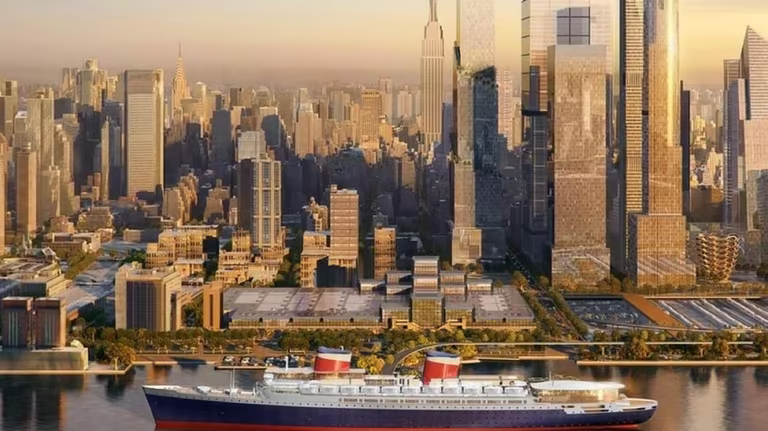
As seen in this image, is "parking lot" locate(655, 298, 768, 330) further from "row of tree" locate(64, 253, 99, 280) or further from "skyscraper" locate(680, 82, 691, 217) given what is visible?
"row of tree" locate(64, 253, 99, 280)

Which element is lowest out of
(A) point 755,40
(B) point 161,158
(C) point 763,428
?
(C) point 763,428

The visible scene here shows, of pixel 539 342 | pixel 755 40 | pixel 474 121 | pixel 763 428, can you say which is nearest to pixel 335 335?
pixel 539 342

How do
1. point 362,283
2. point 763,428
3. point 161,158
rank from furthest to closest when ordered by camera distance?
point 161,158, point 362,283, point 763,428

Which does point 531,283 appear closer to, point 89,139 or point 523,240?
point 523,240

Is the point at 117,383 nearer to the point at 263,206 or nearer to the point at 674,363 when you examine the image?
the point at 674,363

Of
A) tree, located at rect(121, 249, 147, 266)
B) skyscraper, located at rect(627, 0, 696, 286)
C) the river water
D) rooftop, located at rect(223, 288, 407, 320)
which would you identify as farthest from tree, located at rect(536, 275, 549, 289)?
tree, located at rect(121, 249, 147, 266)
